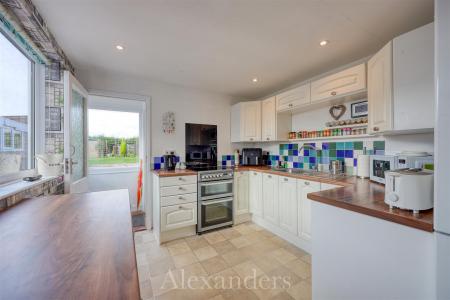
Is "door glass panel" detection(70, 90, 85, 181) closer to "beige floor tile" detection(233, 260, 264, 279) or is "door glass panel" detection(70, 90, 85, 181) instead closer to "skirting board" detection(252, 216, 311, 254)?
"beige floor tile" detection(233, 260, 264, 279)

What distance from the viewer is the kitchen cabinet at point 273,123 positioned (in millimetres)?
2842

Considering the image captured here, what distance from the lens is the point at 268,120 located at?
116 inches

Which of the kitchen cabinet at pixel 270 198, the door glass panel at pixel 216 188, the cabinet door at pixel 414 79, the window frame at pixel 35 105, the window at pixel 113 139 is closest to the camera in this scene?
the cabinet door at pixel 414 79

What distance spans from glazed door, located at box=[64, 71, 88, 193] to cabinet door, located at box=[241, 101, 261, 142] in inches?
87.4

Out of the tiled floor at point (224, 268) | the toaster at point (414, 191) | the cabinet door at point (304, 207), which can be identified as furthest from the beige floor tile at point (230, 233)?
the toaster at point (414, 191)

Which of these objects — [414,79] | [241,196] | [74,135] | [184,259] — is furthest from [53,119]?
[414,79]

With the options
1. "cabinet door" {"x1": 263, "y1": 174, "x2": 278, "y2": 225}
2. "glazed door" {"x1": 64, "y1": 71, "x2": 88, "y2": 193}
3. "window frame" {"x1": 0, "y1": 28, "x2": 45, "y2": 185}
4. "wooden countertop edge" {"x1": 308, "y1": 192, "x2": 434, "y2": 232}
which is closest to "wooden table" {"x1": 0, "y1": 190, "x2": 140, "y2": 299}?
"glazed door" {"x1": 64, "y1": 71, "x2": 88, "y2": 193}

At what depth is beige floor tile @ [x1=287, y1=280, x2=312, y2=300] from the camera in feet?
4.85

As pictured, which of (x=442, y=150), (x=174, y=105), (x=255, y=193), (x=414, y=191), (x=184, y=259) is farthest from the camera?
(x=174, y=105)

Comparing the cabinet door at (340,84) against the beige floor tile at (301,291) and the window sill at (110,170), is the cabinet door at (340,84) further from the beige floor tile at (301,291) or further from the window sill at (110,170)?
the window sill at (110,170)

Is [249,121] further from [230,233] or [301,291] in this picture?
[301,291]

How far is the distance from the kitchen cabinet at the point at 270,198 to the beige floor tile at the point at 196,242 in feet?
3.02

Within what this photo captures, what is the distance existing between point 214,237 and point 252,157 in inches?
59.7

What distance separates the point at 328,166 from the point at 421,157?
1.15 m
